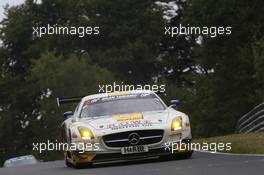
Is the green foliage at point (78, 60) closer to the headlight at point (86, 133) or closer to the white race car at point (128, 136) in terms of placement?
the white race car at point (128, 136)

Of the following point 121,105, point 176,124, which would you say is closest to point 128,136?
point 176,124

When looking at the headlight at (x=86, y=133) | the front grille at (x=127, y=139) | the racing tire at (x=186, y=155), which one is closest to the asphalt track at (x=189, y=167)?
the racing tire at (x=186, y=155)

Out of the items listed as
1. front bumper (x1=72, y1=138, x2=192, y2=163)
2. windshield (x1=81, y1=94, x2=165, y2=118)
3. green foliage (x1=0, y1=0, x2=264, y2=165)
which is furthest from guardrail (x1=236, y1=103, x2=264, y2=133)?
green foliage (x1=0, y1=0, x2=264, y2=165)

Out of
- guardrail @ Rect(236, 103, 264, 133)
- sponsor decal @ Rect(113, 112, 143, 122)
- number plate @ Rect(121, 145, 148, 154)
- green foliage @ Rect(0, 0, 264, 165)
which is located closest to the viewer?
number plate @ Rect(121, 145, 148, 154)

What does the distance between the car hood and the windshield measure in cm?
47

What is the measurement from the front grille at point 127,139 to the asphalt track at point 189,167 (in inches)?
14.0

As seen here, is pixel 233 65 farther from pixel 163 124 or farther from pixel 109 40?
pixel 163 124

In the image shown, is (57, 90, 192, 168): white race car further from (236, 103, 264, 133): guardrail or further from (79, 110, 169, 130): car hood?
(236, 103, 264, 133): guardrail

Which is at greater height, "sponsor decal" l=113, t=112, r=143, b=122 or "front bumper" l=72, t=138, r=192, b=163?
"sponsor decal" l=113, t=112, r=143, b=122

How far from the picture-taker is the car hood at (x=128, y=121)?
51.3 ft

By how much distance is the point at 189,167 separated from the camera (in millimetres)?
14023

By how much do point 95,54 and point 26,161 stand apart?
114 feet

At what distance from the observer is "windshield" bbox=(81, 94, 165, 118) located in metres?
16.8

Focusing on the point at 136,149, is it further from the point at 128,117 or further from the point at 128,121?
the point at 128,117
